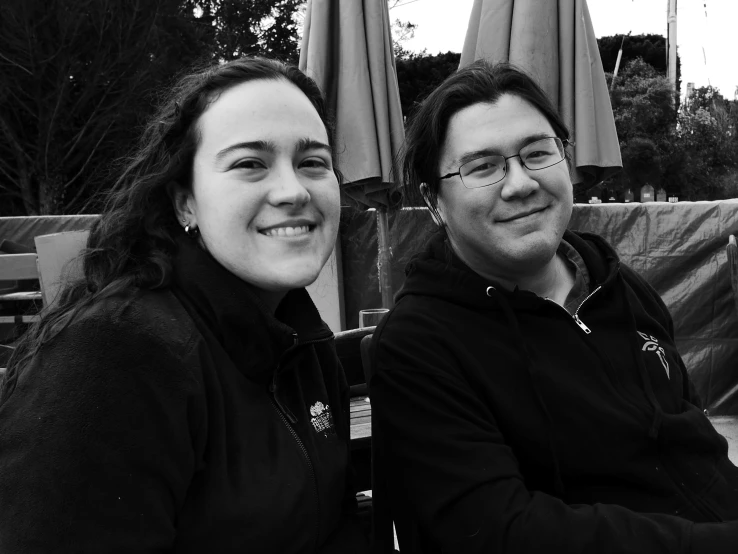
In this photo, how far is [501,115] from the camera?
1783 millimetres

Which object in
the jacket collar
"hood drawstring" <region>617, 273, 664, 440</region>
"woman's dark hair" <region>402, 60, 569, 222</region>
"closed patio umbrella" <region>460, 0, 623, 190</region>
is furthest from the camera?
"closed patio umbrella" <region>460, 0, 623, 190</region>

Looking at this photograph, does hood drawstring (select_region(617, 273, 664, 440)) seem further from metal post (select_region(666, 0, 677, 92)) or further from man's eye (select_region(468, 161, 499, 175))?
metal post (select_region(666, 0, 677, 92))

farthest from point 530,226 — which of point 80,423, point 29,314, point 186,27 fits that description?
point 186,27

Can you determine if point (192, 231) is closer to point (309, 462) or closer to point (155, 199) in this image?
point (155, 199)

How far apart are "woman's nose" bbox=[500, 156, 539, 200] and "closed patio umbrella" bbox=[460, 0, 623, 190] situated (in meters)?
1.98

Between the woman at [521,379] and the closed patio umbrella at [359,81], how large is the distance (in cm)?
189

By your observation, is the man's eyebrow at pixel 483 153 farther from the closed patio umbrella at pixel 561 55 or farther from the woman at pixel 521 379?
the closed patio umbrella at pixel 561 55

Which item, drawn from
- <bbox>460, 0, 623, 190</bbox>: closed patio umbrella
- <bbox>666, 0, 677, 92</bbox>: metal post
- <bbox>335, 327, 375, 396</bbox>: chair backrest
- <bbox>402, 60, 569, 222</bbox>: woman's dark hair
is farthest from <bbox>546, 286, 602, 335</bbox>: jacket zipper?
<bbox>666, 0, 677, 92</bbox>: metal post

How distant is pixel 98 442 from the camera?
105cm

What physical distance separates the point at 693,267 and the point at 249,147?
3.89 meters

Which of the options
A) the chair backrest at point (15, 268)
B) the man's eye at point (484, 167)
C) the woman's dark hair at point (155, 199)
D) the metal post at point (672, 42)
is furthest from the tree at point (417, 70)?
the woman's dark hair at point (155, 199)

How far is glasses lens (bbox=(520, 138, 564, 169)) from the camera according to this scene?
176 cm

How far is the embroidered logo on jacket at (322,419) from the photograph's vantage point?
59.1 inches

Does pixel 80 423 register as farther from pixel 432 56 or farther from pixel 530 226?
pixel 432 56
